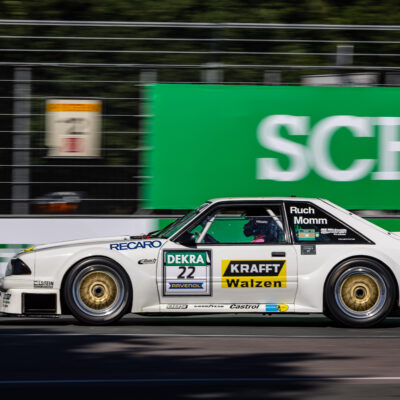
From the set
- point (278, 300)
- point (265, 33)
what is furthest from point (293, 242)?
point (265, 33)

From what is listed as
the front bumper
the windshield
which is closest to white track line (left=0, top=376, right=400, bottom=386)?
the front bumper

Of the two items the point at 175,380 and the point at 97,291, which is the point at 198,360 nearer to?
the point at 175,380

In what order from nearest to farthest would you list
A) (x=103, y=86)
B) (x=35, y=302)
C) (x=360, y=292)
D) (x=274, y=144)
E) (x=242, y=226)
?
(x=35, y=302), (x=360, y=292), (x=242, y=226), (x=274, y=144), (x=103, y=86)

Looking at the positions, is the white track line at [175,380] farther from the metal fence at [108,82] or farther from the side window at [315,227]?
the metal fence at [108,82]

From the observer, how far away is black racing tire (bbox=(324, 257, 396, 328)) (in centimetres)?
955

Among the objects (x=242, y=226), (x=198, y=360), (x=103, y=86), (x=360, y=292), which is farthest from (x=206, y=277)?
(x=103, y=86)

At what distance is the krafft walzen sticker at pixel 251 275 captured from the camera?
9.52 m

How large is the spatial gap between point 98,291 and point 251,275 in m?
1.52

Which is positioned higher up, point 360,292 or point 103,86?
point 103,86

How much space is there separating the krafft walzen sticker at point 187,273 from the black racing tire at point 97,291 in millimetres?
414

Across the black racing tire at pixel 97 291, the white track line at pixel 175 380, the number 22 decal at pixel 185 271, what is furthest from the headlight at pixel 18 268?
the white track line at pixel 175 380

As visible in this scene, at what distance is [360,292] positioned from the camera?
959 cm

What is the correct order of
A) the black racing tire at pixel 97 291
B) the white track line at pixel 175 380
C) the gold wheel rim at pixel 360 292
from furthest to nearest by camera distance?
the gold wheel rim at pixel 360 292 → the black racing tire at pixel 97 291 → the white track line at pixel 175 380

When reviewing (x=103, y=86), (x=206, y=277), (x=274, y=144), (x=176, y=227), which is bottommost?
(x=206, y=277)
